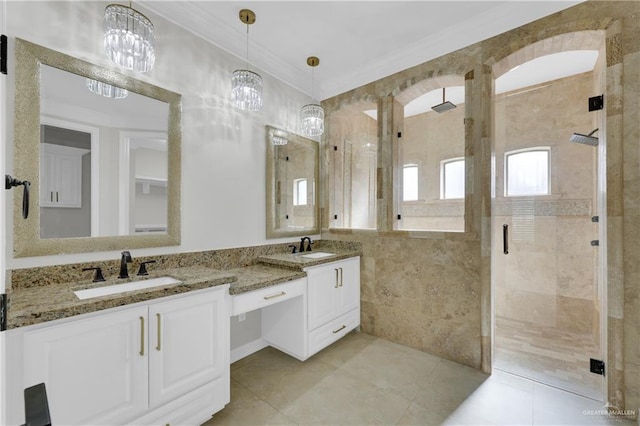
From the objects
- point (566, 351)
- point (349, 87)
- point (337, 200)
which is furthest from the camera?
point (337, 200)

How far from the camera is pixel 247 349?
252cm

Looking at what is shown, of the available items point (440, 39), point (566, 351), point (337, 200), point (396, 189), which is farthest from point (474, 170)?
point (566, 351)

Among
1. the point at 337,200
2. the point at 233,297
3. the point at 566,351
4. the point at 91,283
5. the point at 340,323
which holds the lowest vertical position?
the point at 566,351

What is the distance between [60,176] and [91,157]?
20 centimetres

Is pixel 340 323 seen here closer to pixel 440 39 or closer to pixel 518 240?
pixel 518 240

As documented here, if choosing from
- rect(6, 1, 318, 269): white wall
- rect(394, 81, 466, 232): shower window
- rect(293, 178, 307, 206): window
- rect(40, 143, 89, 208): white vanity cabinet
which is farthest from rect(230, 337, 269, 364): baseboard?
rect(394, 81, 466, 232): shower window

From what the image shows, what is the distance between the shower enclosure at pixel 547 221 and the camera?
9.79ft

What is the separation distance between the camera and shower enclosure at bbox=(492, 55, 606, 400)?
298cm

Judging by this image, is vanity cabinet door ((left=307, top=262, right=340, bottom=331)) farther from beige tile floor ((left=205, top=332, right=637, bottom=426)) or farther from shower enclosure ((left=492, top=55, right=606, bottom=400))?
shower enclosure ((left=492, top=55, right=606, bottom=400))

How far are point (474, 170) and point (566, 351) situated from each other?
2036 mm

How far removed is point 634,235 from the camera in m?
1.72

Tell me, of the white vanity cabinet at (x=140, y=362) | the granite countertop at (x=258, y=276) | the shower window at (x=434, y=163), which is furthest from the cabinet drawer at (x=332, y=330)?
the shower window at (x=434, y=163)

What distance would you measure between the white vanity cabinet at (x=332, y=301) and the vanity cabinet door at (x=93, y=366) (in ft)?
4.23

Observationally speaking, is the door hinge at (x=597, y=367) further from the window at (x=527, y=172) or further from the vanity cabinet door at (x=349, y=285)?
the window at (x=527, y=172)
